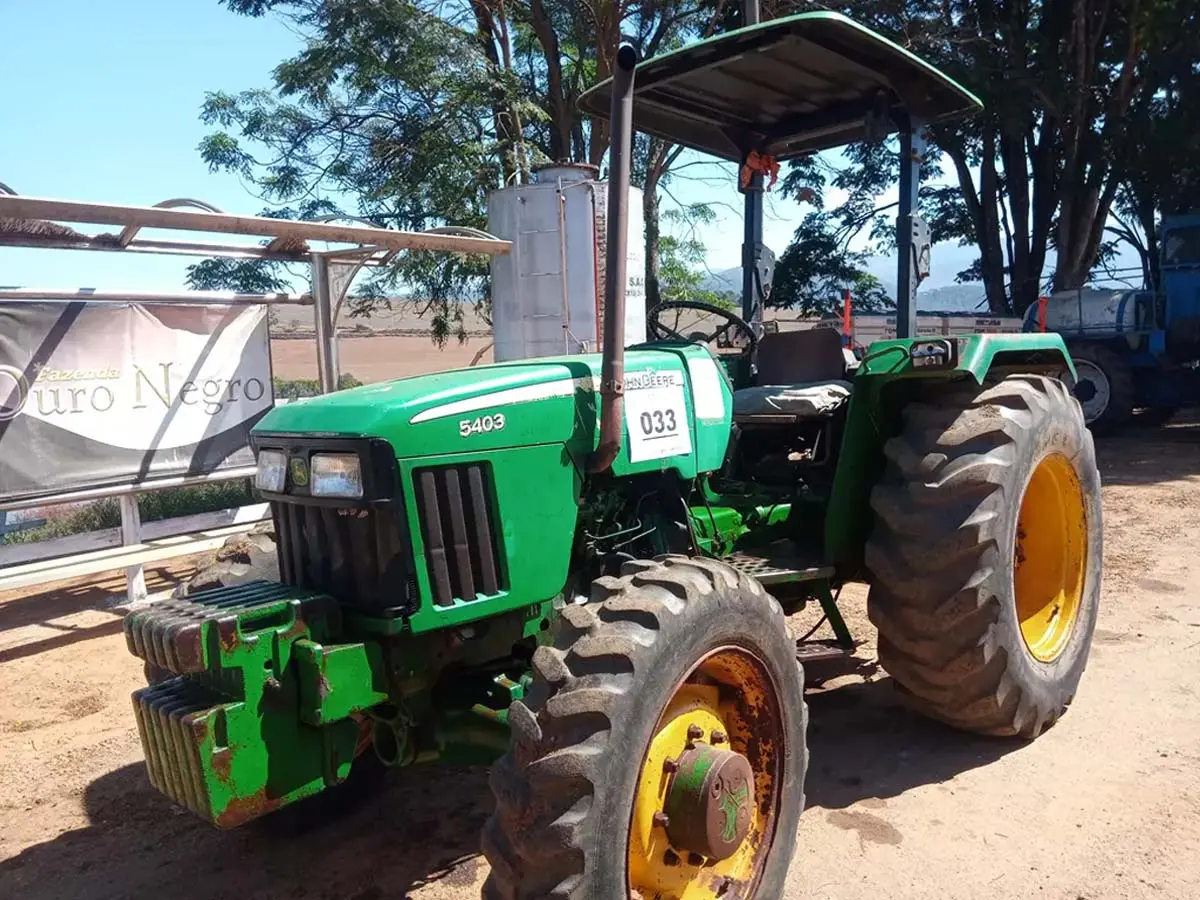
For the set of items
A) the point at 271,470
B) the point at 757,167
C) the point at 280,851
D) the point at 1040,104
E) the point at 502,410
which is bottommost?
the point at 280,851

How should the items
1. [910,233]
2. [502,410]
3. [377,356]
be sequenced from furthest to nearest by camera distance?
[377,356]
[910,233]
[502,410]

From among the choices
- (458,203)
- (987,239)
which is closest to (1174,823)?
(458,203)

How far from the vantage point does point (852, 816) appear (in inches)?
139

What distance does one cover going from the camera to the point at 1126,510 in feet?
28.8

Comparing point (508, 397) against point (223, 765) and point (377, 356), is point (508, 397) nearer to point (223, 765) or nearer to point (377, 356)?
point (223, 765)

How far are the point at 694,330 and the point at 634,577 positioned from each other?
83.3 inches

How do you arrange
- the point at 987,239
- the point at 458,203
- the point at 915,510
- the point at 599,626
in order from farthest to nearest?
the point at 987,239 → the point at 458,203 → the point at 915,510 → the point at 599,626

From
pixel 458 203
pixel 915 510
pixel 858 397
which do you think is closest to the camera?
pixel 915 510

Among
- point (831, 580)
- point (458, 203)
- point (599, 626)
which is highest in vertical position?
point (458, 203)

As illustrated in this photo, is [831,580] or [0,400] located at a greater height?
[0,400]

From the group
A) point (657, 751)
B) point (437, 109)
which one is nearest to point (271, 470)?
point (657, 751)

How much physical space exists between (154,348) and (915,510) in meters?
5.54

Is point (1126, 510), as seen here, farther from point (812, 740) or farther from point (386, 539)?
point (386, 539)

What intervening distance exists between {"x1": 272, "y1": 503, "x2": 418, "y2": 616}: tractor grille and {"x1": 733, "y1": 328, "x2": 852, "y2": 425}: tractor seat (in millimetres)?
1890
